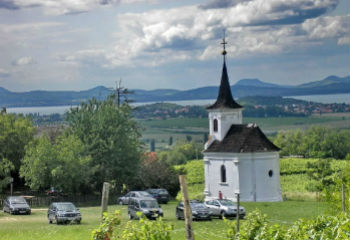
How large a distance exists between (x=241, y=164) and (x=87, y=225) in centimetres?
2343

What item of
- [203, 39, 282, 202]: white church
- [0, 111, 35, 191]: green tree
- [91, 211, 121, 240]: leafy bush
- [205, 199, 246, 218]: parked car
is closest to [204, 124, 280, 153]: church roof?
[203, 39, 282, 202]: white church

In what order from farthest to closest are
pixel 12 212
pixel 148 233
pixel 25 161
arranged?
pixel 25 161 → pixel 12 212 → pixel 148 233

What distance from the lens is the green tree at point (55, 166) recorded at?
5031cm

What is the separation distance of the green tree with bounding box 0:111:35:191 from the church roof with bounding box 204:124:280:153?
1729cm

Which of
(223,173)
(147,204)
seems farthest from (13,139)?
(147,204)

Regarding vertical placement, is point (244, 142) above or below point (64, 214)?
above

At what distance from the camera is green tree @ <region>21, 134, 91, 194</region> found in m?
50.3

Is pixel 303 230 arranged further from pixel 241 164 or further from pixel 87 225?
pixel 241 164

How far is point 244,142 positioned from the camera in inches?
2109

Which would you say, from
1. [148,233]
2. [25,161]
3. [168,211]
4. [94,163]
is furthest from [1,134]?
[148,233]

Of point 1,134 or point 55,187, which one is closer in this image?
point 55,187

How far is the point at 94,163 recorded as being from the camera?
56875mm

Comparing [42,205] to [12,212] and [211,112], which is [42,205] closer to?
[12,212]

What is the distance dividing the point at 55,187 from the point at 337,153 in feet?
294
